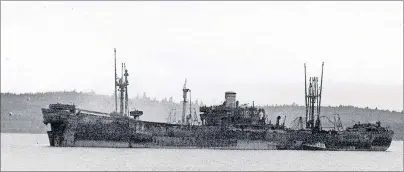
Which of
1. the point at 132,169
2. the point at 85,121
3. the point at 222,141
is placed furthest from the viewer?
the point at 222,141

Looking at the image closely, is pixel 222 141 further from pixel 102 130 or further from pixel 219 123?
pixel 102 130

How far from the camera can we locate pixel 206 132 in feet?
221

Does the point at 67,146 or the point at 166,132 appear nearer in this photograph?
the point at 67,146

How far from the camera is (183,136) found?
65.9 meters

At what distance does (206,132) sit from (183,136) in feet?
8.93

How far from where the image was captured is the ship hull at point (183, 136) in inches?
2338

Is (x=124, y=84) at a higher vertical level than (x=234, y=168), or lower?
higher

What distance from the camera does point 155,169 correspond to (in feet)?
131

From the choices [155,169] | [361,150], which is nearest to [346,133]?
[361,150]

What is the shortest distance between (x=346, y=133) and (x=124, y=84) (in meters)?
28.1

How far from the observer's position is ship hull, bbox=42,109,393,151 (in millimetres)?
59375

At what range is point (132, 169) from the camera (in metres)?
39.4

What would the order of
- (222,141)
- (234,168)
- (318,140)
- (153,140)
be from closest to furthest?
(234,168)
(153,140)
(222,141)
(318,140)

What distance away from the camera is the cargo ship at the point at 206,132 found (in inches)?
2340
